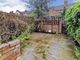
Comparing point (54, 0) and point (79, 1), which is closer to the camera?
point (79, 1)

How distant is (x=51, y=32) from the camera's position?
731 inches

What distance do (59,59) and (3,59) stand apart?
15.8 feet

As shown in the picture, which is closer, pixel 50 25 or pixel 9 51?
pixel 9 51

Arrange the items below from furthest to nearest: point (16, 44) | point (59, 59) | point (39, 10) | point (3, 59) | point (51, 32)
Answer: point (39, 10)
point (51, 32)
point (59, 59)
point (16, 44)
point (3, 59)

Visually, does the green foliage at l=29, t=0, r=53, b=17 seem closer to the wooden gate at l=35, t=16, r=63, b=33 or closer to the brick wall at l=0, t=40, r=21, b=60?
the wooden gate at l=35, t=16, r=63, b=33

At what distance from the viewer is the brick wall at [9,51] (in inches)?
105

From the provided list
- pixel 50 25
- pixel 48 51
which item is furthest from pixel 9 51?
pixel 50 25

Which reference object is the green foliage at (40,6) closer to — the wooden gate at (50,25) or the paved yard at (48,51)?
the wooden gate at (50,25)

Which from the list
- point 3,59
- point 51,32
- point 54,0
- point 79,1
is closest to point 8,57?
point 3,59

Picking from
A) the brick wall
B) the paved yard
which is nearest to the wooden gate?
the paved yard

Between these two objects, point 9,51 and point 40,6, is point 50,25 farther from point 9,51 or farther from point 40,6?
point 9,51

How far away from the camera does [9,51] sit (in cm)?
286

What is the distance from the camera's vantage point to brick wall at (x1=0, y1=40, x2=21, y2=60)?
267cm

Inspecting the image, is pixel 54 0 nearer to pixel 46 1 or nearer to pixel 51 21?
pixel 46 1
